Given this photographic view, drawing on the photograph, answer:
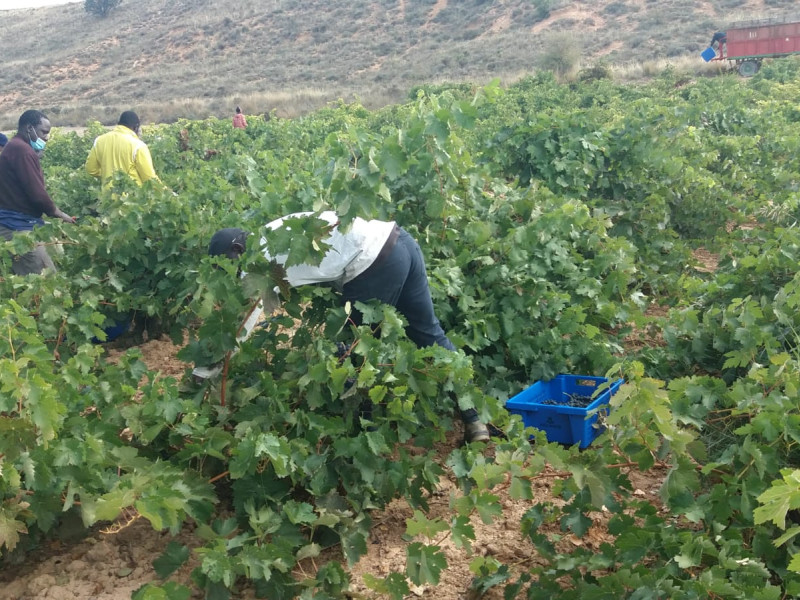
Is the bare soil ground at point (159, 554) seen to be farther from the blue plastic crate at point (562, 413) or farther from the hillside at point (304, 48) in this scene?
the hillside at point (304, 48)

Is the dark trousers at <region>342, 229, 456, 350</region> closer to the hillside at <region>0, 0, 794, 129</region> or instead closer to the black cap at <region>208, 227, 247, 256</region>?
the black cap at <region>208, 227, 247, 256</region>

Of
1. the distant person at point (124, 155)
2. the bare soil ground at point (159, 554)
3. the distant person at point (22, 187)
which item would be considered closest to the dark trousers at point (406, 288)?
the bare soil ground at point (159, 554)

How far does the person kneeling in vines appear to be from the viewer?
3756 millimetres

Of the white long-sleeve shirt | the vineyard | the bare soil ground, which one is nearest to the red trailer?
the vineyard

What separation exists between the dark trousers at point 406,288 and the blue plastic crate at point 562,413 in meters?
0.53

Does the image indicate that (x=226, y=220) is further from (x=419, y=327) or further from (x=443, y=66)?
(x=443, y=66)

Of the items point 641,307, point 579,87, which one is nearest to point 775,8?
point 579,87

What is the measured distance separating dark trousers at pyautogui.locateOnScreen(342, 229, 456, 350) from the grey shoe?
424 millimetres

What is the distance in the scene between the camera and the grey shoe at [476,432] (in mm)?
4273

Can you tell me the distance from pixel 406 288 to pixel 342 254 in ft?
1.62

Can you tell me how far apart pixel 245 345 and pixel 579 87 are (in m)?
18.3

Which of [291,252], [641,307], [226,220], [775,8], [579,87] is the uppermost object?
[291,252]

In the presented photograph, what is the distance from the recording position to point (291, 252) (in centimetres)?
335

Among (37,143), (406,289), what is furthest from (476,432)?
(37,143)
